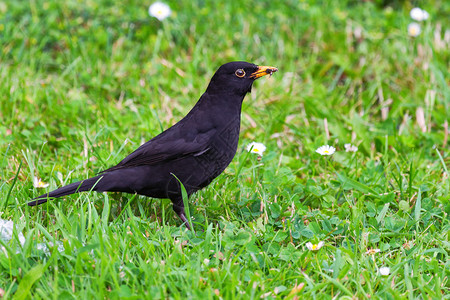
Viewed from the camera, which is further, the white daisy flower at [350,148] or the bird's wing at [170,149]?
the white daisy flower at [350,148]

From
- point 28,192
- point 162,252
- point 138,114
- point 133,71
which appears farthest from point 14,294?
point 133,71

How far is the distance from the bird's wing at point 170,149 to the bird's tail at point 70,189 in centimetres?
21

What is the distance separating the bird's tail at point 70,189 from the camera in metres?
3.41

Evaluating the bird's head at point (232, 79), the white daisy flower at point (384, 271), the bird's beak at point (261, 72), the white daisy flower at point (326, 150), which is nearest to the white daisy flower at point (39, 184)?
the bird's head at point (232, 79)

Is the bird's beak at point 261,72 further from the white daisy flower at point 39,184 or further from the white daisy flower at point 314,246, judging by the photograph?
the white daisy flower at point 39,184

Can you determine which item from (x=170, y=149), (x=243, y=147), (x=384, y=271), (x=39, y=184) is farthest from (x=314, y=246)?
(x=39, y=184)

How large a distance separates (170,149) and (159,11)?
3132mm

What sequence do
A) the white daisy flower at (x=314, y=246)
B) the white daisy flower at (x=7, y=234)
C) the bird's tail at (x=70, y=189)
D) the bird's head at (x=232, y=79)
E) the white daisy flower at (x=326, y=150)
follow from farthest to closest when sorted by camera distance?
1. the white daisy flower at (x=326, y=150)
2. the bird's head at (x=232, y=79)
3. the bird's tail at (x=70, y=189)
4. the white daisy flower at (x=314, y=246)
5. the white daisy flower at (x=7, y=234)

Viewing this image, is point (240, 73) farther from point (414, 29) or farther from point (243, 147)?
point (414, 29)

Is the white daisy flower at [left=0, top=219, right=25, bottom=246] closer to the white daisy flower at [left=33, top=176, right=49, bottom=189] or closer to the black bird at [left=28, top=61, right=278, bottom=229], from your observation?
the black bird at [left=28, top=61, right=278, bottom=229]

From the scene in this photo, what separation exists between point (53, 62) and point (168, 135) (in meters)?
2.70

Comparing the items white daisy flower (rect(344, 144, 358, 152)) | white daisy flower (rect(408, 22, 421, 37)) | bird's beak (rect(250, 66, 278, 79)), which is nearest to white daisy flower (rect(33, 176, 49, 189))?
bird's beak (rect(250, 66, 278, 79))

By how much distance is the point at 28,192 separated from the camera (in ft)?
12.5

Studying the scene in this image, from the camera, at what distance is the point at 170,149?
3.65 meters
